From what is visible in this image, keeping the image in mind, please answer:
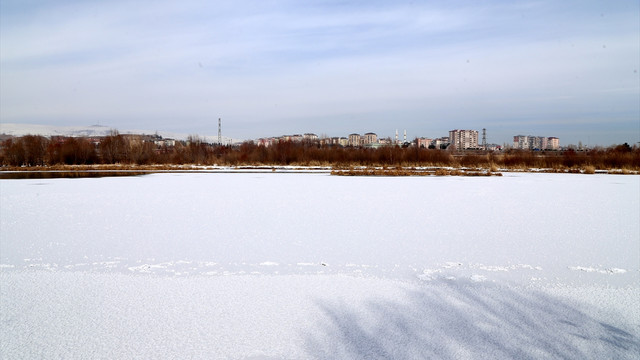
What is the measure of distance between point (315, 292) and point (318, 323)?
0.65 metres

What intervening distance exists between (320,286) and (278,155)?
2934 cm

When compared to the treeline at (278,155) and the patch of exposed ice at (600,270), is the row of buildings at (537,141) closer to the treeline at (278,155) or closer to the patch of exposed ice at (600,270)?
the treeline at (278,155)

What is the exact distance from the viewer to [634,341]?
9.80 feet

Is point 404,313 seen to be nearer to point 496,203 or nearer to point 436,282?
point 436,282

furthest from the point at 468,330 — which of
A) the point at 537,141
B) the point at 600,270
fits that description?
the point at 537,141

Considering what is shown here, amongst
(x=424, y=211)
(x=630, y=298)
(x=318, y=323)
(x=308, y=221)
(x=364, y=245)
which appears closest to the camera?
(x=318, y=323)

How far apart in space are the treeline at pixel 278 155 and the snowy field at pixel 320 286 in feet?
67.2

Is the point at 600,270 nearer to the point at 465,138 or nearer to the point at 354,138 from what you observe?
the point at 465,138

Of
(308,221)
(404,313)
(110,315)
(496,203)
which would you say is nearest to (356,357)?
(404,313)

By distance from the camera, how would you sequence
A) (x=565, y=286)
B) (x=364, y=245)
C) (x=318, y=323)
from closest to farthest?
(x=318, y=323), (x=565, y=286), (x=364, y=245)

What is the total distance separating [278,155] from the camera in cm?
3312

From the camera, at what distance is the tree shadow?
9.30 ft

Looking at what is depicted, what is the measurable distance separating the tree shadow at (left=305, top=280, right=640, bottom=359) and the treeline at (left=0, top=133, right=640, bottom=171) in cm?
2411

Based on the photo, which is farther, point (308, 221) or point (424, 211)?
point (424, 211)
